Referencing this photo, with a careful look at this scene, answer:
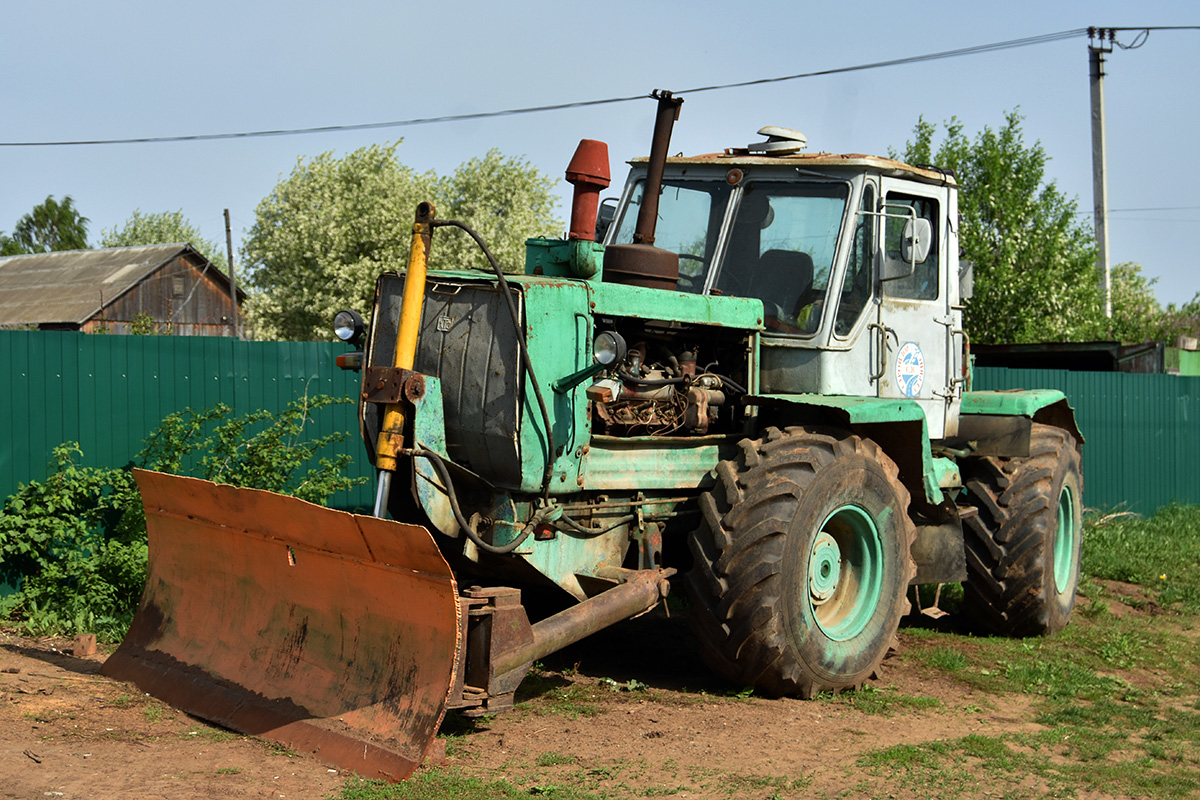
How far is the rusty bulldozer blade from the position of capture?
16.1 ft

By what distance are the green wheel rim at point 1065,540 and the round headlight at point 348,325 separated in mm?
5625

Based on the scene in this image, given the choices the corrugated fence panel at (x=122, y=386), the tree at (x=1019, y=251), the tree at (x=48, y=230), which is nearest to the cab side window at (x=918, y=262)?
the corrugated fence panel at (x=122, y=386)

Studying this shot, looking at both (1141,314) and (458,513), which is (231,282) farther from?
(458,513)

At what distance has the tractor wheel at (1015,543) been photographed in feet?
26.4

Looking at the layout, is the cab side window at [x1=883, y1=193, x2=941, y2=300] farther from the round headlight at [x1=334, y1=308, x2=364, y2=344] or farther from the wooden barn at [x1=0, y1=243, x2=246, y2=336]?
the wooden barn at [x1=0, y1=243, x2=246, y2=336]

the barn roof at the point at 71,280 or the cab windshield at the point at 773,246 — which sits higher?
the barn roof at the point at 71,280

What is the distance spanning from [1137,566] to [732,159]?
6.62 meters

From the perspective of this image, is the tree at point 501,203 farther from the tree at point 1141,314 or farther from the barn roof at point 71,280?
the tree at point 1141,314

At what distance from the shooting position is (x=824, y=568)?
6449 millimetres

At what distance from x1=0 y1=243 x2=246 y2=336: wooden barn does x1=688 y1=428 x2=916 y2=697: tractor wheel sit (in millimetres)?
26664

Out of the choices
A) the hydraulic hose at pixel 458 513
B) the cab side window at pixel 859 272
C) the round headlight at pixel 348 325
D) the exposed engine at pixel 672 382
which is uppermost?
the cab side window at pixel 859 272

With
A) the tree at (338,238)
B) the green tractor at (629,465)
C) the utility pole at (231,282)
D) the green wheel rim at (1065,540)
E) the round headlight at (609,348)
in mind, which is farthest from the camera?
the utility pole at (231,282)

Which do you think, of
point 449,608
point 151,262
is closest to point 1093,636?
point 449,608

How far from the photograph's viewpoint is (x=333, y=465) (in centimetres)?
874
